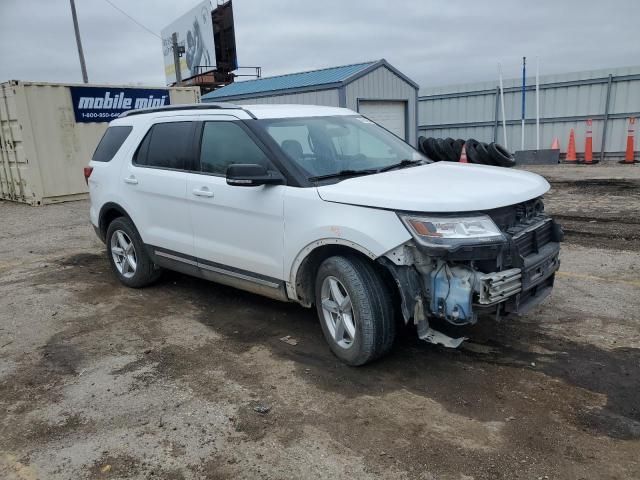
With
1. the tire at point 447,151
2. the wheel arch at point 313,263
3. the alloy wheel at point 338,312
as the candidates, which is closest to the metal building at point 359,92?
the tire at point 447,151

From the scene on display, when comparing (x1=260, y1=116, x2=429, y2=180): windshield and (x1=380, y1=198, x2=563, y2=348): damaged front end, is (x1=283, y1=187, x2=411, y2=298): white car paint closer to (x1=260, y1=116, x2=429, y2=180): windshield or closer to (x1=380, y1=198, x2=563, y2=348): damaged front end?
(x1=380, y1=198, x2=563, y2=348): damaged front end

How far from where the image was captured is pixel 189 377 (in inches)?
154

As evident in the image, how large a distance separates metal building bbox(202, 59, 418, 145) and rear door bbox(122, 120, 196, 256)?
33.0 ft

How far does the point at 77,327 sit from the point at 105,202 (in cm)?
157

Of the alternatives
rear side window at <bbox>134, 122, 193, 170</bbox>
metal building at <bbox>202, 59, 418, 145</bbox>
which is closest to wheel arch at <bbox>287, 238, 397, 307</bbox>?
rear side window at <bbox>134, 122, 193, 170</bbox>

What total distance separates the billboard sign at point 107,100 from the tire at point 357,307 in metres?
11.4

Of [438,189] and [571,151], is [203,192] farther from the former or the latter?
[571,151]

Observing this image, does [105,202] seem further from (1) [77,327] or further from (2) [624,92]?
(2) [624,92]

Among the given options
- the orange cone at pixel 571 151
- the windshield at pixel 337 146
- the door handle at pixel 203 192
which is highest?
the windshield at pixel 337 146

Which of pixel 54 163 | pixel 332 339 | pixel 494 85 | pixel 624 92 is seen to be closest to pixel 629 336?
pixel 332 339

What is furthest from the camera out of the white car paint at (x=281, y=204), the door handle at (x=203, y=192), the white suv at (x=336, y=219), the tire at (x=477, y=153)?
the tire at (x=477, y=153)

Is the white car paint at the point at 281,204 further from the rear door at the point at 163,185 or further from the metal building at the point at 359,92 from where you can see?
the metal building at the point at 359,92

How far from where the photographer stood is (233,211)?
4.45 m

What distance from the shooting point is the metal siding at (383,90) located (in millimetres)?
15281
